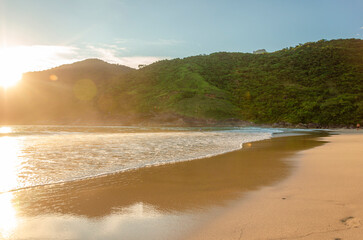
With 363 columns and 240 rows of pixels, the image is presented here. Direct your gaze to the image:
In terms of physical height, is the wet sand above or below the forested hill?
below

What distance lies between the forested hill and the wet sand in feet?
155

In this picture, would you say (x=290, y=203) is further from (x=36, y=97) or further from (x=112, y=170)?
(x=36, y=97)

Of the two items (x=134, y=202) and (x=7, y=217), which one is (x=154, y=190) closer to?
(x=134, y=202)

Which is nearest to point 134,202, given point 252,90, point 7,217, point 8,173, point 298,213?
point 7,217

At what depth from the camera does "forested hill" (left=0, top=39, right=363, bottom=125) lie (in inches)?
2136

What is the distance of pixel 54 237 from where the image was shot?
3.66 meters

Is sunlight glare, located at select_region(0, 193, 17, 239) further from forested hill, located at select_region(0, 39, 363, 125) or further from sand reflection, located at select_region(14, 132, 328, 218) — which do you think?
forested hill, located at select_region(0, 39, 363, 125)

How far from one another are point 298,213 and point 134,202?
313cm

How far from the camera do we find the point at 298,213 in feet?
14.6

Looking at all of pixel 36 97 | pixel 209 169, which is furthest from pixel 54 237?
pixel 36 97

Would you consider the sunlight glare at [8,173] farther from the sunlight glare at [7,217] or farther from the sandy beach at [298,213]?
the sandy beach at [298,213]

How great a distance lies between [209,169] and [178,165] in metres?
1.30

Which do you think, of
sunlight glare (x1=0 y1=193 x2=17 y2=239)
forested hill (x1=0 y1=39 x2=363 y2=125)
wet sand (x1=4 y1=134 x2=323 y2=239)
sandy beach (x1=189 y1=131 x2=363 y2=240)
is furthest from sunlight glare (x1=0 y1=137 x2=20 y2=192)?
forested hill (x1=0 y1=39 x2=363 y2=125)

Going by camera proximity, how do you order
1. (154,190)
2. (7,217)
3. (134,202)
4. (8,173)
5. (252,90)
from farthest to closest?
(252,90) < (8,173) < (154,190) < (134,202) < (7,217)
